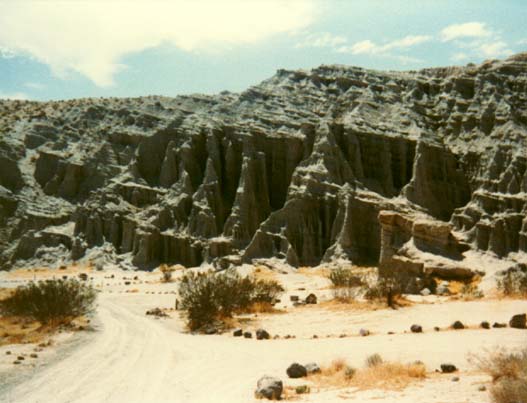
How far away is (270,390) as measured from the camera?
12.1 meters

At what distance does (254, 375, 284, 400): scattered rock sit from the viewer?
12.1 meters

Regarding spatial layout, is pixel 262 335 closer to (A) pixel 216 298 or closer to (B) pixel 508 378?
(A) pixel 216 298

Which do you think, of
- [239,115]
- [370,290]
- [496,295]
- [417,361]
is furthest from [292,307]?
[239,115]

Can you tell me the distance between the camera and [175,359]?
61.5 feet

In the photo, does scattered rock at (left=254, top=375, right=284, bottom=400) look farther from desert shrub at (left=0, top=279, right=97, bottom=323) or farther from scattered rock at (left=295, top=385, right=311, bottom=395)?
desert shrub at (left=0, top=279, right=97, bottom=323)

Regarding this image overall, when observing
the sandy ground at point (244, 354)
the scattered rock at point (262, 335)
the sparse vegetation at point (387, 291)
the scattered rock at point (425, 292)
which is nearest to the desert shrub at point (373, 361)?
the sandy ground at point (244, 354)

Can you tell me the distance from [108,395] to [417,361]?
7950mm

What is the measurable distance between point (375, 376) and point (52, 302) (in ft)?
60.4

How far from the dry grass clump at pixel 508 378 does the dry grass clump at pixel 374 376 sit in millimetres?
1687

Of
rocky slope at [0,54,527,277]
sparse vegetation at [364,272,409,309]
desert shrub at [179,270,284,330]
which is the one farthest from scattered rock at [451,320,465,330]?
rocky slope at [0,54,527,277]

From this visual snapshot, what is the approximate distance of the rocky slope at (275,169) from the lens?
59.1 metres

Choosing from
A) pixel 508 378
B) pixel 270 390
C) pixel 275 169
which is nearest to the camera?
pixel 508 378

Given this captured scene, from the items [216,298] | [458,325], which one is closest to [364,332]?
[458,325]

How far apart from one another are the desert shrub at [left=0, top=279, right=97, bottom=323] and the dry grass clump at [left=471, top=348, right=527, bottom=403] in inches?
799
